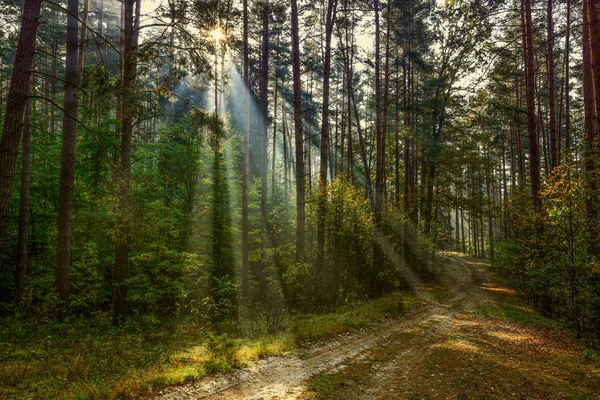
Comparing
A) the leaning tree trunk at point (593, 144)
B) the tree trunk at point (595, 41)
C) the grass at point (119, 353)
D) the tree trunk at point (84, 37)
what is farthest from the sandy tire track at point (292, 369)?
the tree trunk at point (84, 37)

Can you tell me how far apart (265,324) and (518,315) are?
35.1 ft

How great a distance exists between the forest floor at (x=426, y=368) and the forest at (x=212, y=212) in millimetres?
585

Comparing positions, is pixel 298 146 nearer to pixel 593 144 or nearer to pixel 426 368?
pixel 593 144

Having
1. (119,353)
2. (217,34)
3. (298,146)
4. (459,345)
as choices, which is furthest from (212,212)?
(459,345)

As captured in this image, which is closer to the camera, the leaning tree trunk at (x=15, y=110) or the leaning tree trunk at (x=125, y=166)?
the leaning tree trunk at (x=15, y=110)

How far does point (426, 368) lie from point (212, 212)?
12.7m

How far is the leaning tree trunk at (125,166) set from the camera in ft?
29.3

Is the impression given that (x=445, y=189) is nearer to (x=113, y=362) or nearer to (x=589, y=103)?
(x=589, y=103)

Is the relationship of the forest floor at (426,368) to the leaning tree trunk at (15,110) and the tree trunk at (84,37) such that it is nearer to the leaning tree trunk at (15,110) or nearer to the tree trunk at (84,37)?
the leaning tree trunk at (15,110)

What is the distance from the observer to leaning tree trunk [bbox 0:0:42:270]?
623cm

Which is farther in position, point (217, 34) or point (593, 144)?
point (217, 34)

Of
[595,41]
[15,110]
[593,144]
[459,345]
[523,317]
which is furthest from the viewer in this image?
[523,317]

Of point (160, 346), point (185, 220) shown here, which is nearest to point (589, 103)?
point (160, 346)

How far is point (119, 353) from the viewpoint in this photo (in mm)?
7164
